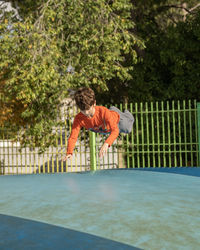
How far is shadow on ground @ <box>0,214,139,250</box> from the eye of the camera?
2.46 m

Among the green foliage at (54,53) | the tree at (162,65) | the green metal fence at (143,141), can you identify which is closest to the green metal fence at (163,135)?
the green metal fence at (143,141)

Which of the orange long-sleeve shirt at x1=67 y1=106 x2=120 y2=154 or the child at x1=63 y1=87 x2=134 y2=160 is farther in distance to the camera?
the orange long-sleeve shirt at x1=67 y1=106 x2=120 y2=154

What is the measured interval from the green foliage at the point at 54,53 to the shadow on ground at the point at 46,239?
5.97 metres

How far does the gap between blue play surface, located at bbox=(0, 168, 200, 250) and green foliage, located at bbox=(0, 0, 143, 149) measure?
3898mm

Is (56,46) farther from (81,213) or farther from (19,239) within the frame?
(19,239)

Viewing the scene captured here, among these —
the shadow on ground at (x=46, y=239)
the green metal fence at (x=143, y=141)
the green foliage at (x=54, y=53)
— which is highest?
the green foliage at (x=54, y=53)

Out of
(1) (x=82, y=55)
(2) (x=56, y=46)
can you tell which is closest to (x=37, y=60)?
(2) (x=56, y=46)

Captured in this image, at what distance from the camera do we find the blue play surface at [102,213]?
8.43 ft

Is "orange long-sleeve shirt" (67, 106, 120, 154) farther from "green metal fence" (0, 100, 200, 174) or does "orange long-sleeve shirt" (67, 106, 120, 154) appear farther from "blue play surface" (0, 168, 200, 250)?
"green metal fence" (0, 100, 200, 174)

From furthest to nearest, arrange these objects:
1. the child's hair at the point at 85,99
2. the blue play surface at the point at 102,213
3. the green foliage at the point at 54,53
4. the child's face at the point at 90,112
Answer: the green foliage at the point at 54,53 < the child's face at the point at 90,112 < the child's hair at the point at 85,99 < the blue play surface at the point at 102,213

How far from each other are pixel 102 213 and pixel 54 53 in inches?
251

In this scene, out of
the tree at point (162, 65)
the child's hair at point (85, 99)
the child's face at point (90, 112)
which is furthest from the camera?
the tree at point (162, 65)

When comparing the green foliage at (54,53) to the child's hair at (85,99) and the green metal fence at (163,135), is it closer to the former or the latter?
the green metal fence at (163,135)

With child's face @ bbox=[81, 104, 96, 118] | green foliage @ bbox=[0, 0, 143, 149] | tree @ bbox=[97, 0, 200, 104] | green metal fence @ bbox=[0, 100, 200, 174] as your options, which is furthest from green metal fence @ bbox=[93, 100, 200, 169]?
child's face @ bbox=[81, 104, 96, 118]
